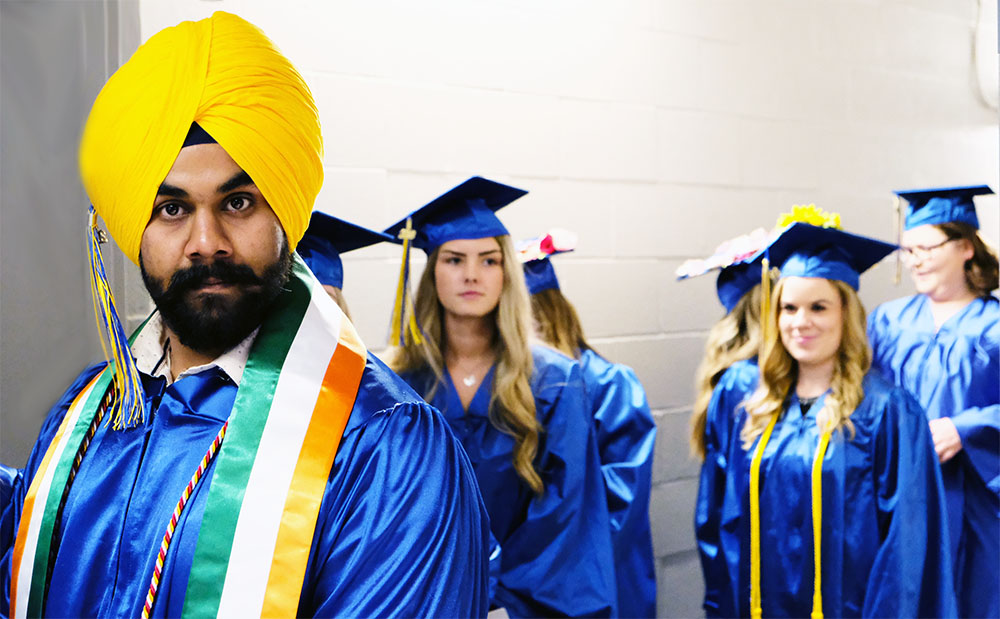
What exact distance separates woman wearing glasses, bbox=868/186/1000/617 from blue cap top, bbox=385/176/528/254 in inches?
59.5

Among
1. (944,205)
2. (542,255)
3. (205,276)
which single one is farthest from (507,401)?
(944,205)

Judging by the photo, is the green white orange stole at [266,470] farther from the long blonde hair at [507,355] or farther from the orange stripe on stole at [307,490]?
the long blonde hair at [507,355]

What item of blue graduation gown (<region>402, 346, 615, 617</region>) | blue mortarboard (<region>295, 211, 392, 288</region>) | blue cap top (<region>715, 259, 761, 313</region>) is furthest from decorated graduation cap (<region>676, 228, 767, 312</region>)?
blue mortarboard (<region>295, 211, 392, 288</region>)

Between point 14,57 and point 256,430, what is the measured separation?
→ 0.66m

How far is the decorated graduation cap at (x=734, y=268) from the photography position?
304cm

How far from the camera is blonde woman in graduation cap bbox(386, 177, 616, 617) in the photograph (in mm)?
2289

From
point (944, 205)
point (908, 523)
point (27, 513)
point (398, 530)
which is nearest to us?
point (398, 530)

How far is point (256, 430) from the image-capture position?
3.51ft

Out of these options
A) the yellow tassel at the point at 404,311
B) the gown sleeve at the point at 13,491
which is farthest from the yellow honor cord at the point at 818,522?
the gown sleeve at the point at 13,491

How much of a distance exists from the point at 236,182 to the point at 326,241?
45.7 inches

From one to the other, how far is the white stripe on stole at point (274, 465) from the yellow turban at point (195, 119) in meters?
0.14

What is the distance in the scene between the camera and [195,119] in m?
1.08

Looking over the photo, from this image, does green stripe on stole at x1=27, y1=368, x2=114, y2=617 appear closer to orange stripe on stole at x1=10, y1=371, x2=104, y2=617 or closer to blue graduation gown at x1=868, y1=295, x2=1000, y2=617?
orange stripe on stole at x1=10, y1=371, x2=104, y2=617

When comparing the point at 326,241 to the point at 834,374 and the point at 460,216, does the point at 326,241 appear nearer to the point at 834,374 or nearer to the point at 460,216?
the point at 460,216
